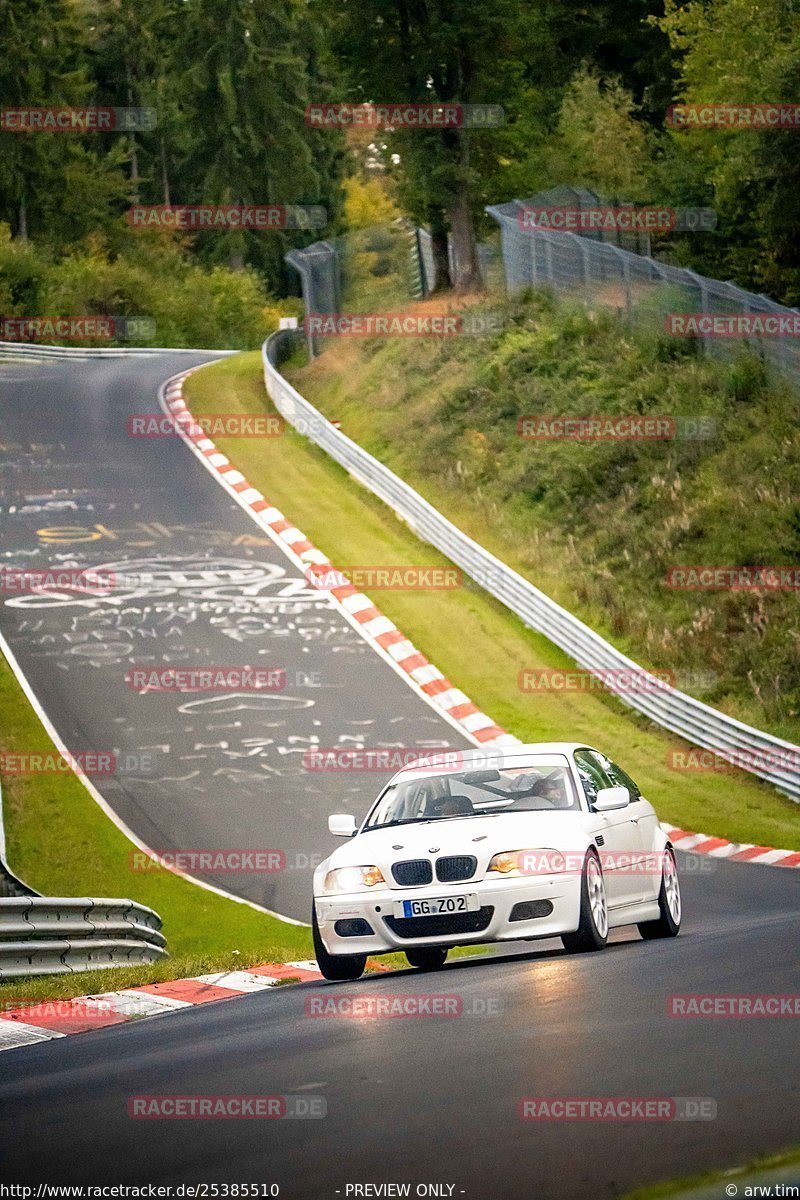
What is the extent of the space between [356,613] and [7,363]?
33.1m

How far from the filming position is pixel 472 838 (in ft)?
37.0

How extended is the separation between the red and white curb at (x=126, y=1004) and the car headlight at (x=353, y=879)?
3.35ft

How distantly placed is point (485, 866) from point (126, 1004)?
247 cm

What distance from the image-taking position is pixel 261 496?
118 ft

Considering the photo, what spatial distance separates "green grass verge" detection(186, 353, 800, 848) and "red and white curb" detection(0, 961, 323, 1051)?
9231mm

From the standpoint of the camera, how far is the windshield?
39.2 ft

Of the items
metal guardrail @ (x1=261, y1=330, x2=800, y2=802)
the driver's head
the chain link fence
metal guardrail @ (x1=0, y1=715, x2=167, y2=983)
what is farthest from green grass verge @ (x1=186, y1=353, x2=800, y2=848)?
the driver's head

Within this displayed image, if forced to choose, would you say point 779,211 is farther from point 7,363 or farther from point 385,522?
point 7,363

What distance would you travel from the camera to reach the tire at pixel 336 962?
453 inches

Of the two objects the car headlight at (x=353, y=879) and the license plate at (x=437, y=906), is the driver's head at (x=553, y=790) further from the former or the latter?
the car headlight at (x=353, y=879)

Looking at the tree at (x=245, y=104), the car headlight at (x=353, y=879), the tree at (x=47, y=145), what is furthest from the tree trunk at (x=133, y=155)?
the car headlight at (x=353, y=879)

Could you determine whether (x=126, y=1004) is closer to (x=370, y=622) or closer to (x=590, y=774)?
(x=590, y=774)

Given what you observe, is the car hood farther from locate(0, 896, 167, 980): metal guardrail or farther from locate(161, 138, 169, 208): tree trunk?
locate(161, 138, 169, 208): tree trunk

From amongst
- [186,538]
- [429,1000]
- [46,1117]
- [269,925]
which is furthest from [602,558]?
[46,1117]
